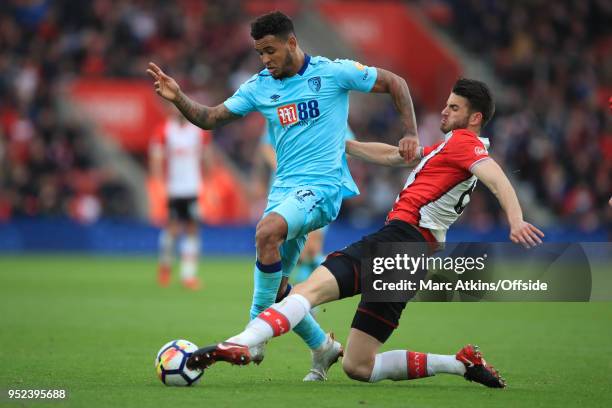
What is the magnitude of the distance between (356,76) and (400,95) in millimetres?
351

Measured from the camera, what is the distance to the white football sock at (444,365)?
287 inches

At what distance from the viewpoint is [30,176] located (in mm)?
22359

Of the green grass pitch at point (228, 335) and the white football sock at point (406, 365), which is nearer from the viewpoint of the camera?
the green grass pitch at point (228, 335)

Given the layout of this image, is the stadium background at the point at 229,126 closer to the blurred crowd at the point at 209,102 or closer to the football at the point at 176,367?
the blurred crowd at the point at 209,102

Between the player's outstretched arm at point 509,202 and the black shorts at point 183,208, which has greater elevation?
the black shorts at point 183,208

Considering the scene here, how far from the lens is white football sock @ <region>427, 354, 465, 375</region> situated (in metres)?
7.28

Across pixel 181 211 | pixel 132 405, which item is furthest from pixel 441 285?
pixel 181 211

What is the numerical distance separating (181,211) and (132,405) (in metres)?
10.7

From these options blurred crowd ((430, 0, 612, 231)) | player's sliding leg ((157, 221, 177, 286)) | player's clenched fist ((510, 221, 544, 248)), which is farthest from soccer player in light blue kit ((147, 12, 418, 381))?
blurred crowd ((430, 0, 612, 231))

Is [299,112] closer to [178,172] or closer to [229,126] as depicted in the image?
[178,172]

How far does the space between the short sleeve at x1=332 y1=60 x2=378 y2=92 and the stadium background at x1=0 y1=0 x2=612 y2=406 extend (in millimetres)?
7592

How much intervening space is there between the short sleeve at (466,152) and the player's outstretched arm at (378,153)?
65 cm

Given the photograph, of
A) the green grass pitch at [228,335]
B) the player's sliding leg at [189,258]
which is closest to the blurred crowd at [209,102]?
the green grass pitch at [228,335]

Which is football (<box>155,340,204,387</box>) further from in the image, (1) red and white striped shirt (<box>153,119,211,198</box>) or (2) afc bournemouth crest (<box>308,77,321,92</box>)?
(1) red and white striped shirt (<box>153,119,211,198</box>)
